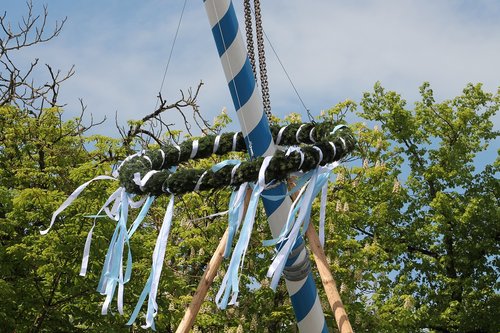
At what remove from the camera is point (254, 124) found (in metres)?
6.22

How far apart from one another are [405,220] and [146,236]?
7826 mm

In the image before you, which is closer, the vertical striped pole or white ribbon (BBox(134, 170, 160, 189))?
white ribbon (BBox(134, 170, 160, 189))

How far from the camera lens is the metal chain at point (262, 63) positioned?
21.0 ft

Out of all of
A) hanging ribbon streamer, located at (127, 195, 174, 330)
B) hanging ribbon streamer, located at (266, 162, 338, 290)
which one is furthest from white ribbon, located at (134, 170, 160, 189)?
hanging ribbon streamer, located at (266, 162, 338, 290)

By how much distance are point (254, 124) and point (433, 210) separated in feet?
43.8

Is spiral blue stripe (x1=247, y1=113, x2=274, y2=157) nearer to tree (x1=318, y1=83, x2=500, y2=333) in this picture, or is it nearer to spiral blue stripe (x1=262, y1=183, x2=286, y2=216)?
spiral blue stripe (x1=262, y1=183, x2=286, y2=216)

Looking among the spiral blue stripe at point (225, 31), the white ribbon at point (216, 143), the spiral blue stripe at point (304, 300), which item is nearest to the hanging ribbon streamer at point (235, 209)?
the spiral blue stripe at point (304, 300)

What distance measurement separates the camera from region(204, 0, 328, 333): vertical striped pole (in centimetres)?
613

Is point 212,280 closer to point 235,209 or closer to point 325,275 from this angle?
point 235,209

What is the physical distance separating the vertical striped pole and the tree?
9.92 m

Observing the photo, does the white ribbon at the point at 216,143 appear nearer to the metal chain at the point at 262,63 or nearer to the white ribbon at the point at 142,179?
the metal chain at the point at 262,63

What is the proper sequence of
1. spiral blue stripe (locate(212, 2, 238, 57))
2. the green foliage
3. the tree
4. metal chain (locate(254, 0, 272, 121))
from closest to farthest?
spiral blue stripe (locate(212, 2, 238, 57)) → metal chain (locate(254, 0, 272, 121)) → the green foliage → the tree

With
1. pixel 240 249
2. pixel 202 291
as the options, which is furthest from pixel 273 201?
pixel 202 291

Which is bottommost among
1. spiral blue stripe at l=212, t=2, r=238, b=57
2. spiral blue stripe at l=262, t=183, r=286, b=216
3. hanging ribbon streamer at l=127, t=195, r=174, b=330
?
hanging ribbon streamer at l=127, t=195, r=174, b=330
